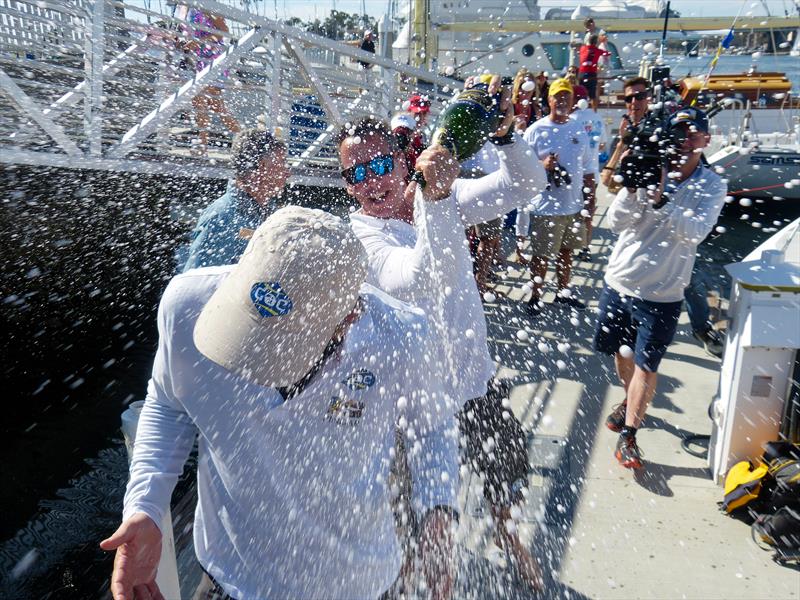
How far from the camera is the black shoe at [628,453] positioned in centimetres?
376

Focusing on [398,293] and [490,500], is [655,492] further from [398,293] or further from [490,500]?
[398,293]

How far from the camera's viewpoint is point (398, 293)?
236 cm

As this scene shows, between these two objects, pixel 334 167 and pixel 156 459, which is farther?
pixel 334 167

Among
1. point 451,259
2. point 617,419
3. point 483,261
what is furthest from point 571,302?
point 451,259

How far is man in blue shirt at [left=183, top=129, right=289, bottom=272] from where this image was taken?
3.10 meters

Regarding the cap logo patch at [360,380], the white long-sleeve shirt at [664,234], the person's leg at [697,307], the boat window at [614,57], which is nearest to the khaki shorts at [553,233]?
the person's leg at [697,307]

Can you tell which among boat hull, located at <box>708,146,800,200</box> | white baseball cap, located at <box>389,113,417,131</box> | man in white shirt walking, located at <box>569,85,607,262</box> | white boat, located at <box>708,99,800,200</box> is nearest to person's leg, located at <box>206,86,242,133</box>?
white baseball cap, located at <box>389,113,417,131</box>

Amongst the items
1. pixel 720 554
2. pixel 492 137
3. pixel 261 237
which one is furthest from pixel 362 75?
pixel 261 237

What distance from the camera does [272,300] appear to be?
1.32 metres

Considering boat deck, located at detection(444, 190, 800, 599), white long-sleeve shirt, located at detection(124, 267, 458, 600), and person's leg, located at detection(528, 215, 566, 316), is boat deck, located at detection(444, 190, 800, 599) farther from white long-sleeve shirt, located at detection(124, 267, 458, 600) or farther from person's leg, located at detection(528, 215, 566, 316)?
white long-sleeve shirt, located at detection(124, 267, 458, 600)

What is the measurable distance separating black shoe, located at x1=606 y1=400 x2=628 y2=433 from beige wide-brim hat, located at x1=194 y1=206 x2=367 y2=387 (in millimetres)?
3162

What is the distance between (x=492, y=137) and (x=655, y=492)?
2179 millimetres

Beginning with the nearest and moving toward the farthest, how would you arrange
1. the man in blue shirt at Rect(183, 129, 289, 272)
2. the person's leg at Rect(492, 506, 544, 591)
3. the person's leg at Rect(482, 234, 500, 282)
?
the person's leg at Rect(492, 506, 544, 591)
the man in blue shirt at Rect(183, 129, 289, 272)
the person's leg at Rect(482, 234, 500, 282)

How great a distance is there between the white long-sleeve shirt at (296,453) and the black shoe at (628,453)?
2.39m
